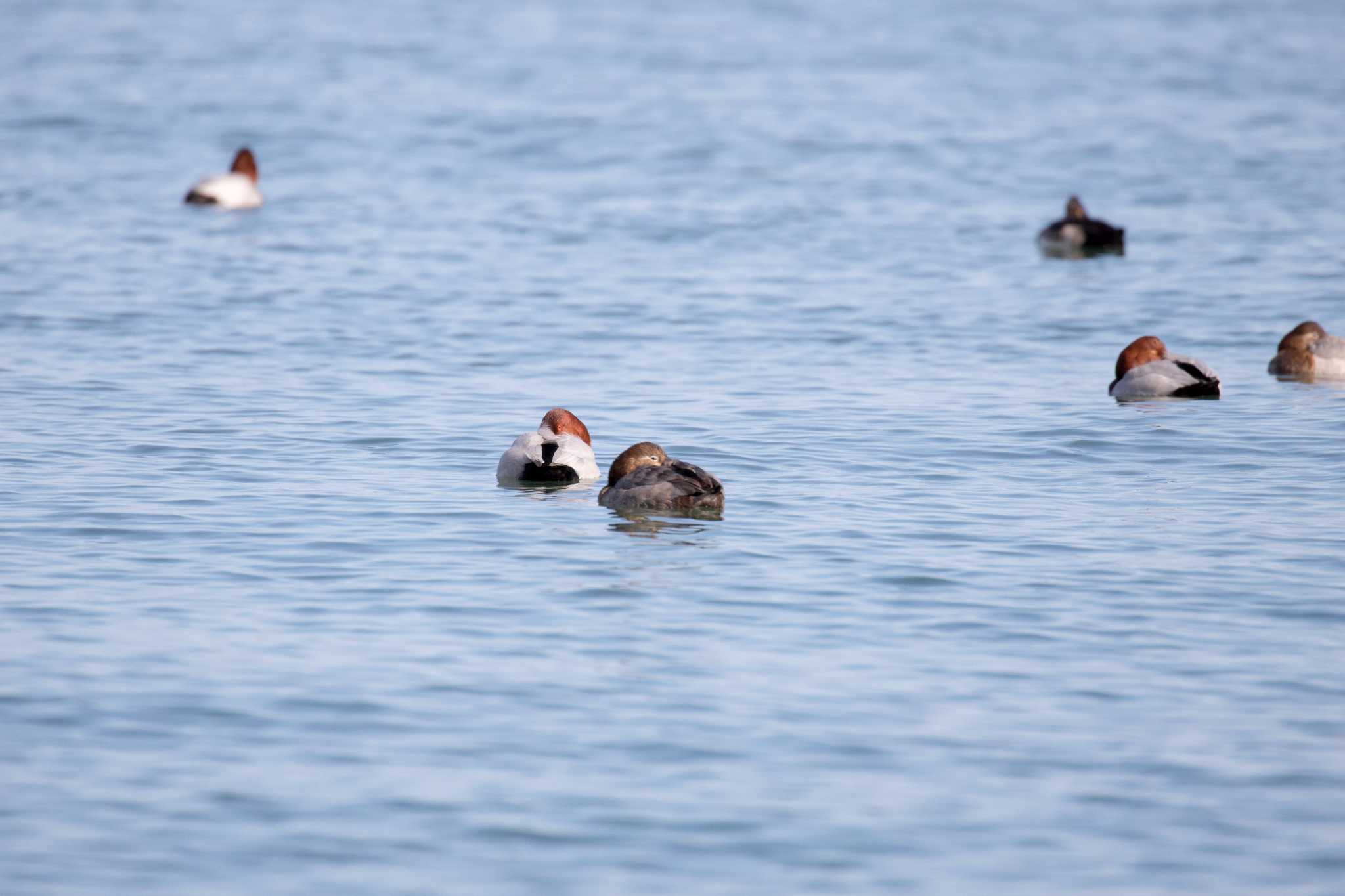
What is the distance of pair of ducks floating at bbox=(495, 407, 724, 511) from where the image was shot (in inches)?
480

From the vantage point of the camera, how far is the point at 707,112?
40.3 meters

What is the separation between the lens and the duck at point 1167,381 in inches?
663

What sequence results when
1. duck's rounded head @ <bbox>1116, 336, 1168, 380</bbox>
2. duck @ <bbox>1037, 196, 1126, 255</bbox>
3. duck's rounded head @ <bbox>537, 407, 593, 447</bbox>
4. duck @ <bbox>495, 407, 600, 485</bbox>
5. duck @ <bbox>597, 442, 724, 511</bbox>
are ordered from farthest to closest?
duck @ <bbox>1037, 196, 1126, 255</bbox> → duck's rounded head @ <bbox>1116, 336, 1168, 380</bbox> → duck's rounded head @ <bbox>537, 407, 593, 447</bbox> → duck @ <bbox>495, 407, 600, 485</bbox> → duck @ <bbox>597, 442, 724, 511</bbox>

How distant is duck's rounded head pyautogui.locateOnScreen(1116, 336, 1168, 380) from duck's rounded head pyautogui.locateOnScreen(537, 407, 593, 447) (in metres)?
6.17

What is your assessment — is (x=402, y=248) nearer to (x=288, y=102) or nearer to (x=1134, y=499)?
(x=1134, y=499)

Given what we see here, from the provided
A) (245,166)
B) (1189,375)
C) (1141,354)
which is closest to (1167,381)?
(1189,375)

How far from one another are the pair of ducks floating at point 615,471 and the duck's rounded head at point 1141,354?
19.6 ft

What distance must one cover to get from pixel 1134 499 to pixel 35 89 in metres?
35.5

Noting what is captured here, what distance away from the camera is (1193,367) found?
16906mm

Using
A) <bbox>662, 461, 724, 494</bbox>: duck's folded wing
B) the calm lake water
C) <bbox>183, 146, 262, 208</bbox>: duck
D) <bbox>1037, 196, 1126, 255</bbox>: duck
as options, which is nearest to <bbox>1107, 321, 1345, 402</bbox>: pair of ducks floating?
the calm lake water

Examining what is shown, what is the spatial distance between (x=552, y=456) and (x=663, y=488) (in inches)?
57.8

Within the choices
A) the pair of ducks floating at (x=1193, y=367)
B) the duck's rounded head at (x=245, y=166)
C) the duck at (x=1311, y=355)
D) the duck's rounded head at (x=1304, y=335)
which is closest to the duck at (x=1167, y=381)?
the pair of ducks floating at (x=1193, y=367)

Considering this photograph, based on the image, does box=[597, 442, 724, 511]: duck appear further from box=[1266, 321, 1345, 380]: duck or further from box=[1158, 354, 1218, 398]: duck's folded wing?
box=[1266, 321, 1345, 380]: duck

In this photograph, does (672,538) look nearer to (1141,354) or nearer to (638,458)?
(638,458)
